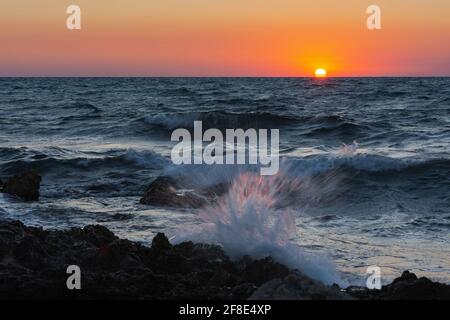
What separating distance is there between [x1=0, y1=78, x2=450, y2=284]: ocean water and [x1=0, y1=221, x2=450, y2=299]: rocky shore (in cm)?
93

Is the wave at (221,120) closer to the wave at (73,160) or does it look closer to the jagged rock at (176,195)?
the wave at (73,160)

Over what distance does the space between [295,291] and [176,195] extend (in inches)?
297

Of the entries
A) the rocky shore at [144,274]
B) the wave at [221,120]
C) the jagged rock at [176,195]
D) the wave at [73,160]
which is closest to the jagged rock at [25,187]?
the jagged rock at [176,195]

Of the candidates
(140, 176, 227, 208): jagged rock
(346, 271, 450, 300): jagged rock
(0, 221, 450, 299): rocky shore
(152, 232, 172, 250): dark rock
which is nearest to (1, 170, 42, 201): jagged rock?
(140, 176, 227, 208): jagged rock

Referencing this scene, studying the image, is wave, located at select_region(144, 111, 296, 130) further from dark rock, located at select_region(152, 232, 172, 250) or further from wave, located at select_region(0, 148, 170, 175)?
dark rock, located at select_region(152, 232, 172, 250)

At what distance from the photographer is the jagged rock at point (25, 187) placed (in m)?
12.0

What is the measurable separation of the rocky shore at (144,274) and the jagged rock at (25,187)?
437cm

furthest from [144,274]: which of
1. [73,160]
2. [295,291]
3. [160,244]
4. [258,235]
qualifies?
[73,160]

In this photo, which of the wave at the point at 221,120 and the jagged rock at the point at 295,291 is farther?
the wave at the point at 221,120

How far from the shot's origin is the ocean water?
8469mm

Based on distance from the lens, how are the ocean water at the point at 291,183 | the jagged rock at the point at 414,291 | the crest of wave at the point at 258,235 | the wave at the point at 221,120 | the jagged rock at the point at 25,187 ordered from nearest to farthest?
the jagged rock at the point at 414,291, the crest of wave at the point at 258,235, the ocean water at the point at 291,183, the jagged rock at the point at 25,187, the wave at the point at 221,120

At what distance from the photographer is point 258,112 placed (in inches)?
1221

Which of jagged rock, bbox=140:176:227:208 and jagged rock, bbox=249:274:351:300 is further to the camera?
jagged rock, bbox=140:176:227:208

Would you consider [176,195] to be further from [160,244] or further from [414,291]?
[414,291]
